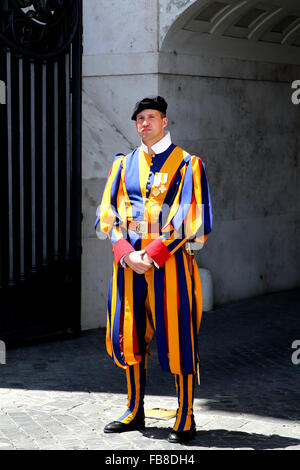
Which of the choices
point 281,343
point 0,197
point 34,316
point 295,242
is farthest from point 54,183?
point 295,242

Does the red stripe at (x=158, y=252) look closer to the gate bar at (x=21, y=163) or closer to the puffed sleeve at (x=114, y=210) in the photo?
the puffed sleeve at (x=114, y=210)

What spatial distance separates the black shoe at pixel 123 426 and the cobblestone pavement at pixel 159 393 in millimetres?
48

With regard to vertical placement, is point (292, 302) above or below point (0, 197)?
below

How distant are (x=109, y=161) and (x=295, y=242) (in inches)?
117

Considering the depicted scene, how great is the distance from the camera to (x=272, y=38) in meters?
9.04

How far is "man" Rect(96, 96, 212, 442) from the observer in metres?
4.81

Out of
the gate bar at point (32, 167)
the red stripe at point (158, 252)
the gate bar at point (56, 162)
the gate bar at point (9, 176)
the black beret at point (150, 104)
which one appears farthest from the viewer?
the gate bar at point (56, 162)

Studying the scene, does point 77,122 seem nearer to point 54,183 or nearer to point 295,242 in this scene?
point 54,183

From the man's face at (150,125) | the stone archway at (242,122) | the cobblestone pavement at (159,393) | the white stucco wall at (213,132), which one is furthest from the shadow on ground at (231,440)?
the stone archway at (242,122)

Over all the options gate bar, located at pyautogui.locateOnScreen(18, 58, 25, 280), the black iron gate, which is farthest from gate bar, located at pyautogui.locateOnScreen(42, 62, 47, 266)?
gate bar, located at pyautogui.locateOnScreen(18, 58, 25, 280)

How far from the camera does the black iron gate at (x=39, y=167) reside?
22.8 ft

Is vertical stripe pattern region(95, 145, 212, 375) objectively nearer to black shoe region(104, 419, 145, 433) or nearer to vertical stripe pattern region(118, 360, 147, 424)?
vertical stripe pattern region(118, 360, 147, 424)
